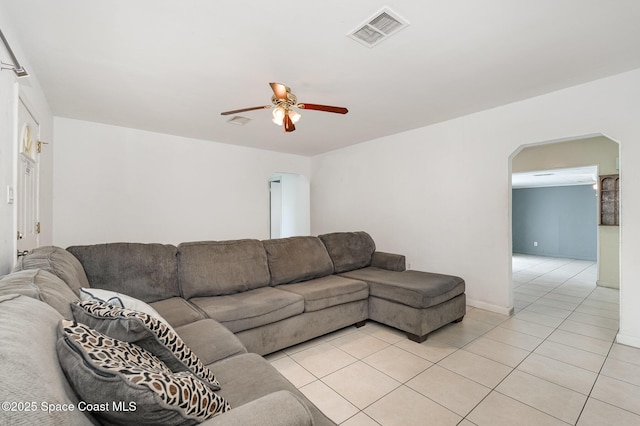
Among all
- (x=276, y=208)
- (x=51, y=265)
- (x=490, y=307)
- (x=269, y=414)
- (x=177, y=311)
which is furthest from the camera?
(x=276, y=208)

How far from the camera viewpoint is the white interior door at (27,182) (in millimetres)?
2111

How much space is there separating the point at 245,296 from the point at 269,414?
1.75 metres

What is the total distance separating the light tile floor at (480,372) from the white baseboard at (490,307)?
14 cm

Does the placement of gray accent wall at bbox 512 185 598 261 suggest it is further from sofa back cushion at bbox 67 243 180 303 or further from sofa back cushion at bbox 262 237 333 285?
sofa back cushion at bbox 67 243 180 303

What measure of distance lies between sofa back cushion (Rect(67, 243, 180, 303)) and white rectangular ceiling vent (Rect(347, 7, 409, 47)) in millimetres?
2398

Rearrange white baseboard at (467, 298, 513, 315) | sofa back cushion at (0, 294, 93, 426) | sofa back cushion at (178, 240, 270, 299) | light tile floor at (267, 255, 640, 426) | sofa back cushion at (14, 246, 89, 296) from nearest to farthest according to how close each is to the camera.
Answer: sofa back cushion at (0, 294, 93, 426) < sofa back cushion at (14, 246, 89, 296) < light tile floor at (267, 255, 640, 426) < sofa back cushion at (178, 240, 270, 299) < white baseboard at (467, 298, 513, 315)

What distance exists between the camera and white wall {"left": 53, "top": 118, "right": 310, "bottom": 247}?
3789mm

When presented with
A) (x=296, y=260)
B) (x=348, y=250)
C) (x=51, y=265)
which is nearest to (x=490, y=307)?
(x=348, y=250)

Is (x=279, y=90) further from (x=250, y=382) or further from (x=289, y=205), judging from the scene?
(x=289, y=205)

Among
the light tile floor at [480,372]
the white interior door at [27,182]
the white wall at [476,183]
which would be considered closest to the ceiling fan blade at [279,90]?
the white interior door at [27,182]

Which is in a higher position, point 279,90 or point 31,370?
point 279,90

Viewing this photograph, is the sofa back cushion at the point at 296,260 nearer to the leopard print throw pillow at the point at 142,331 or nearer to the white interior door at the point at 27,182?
the leopard print throw pillow at the point at 142,331

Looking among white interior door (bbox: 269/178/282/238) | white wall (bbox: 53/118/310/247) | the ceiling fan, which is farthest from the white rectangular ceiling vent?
white interior door (bbox: 269/178/282/238)

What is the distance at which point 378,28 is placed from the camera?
191cm
